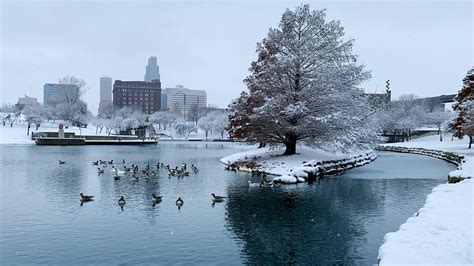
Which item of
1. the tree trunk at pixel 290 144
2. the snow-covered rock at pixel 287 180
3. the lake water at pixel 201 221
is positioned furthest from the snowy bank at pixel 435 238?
the tree trunk at pixel 290 144

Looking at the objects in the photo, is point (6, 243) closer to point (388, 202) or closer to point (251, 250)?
point (251, 250)

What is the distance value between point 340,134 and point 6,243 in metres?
29.9

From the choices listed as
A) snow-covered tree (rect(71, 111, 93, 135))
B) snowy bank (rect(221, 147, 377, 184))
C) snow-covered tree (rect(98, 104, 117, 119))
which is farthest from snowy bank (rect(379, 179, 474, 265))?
snow-covered tree (rect(98, 104, 117, 119))

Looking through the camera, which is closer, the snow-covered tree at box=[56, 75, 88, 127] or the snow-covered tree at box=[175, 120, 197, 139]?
the snow-covered tree at box=[56, 75, 88, 127]

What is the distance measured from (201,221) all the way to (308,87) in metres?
24.0

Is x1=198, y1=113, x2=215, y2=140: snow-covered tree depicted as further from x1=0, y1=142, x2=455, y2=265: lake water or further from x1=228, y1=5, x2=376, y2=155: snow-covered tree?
x1=0, y1=142, x2=455, y2=265: lake water

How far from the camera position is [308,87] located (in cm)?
3959

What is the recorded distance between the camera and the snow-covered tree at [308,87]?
38.0 meters

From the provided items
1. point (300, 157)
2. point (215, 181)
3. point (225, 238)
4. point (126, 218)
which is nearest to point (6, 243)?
point (126, 218)

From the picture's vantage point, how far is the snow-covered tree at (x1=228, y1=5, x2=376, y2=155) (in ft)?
125

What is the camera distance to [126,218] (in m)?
19.1

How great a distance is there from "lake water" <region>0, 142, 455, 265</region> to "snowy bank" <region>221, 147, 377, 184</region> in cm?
221

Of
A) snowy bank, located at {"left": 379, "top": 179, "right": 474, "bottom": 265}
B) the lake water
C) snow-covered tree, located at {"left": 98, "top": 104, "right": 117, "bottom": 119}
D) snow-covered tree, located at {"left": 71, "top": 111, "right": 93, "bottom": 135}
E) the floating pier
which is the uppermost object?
snow-covered tree, located at {"left": 98, "top": 104, "right": 117, "bottom": 119}

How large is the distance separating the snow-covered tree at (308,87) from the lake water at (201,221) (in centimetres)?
797
